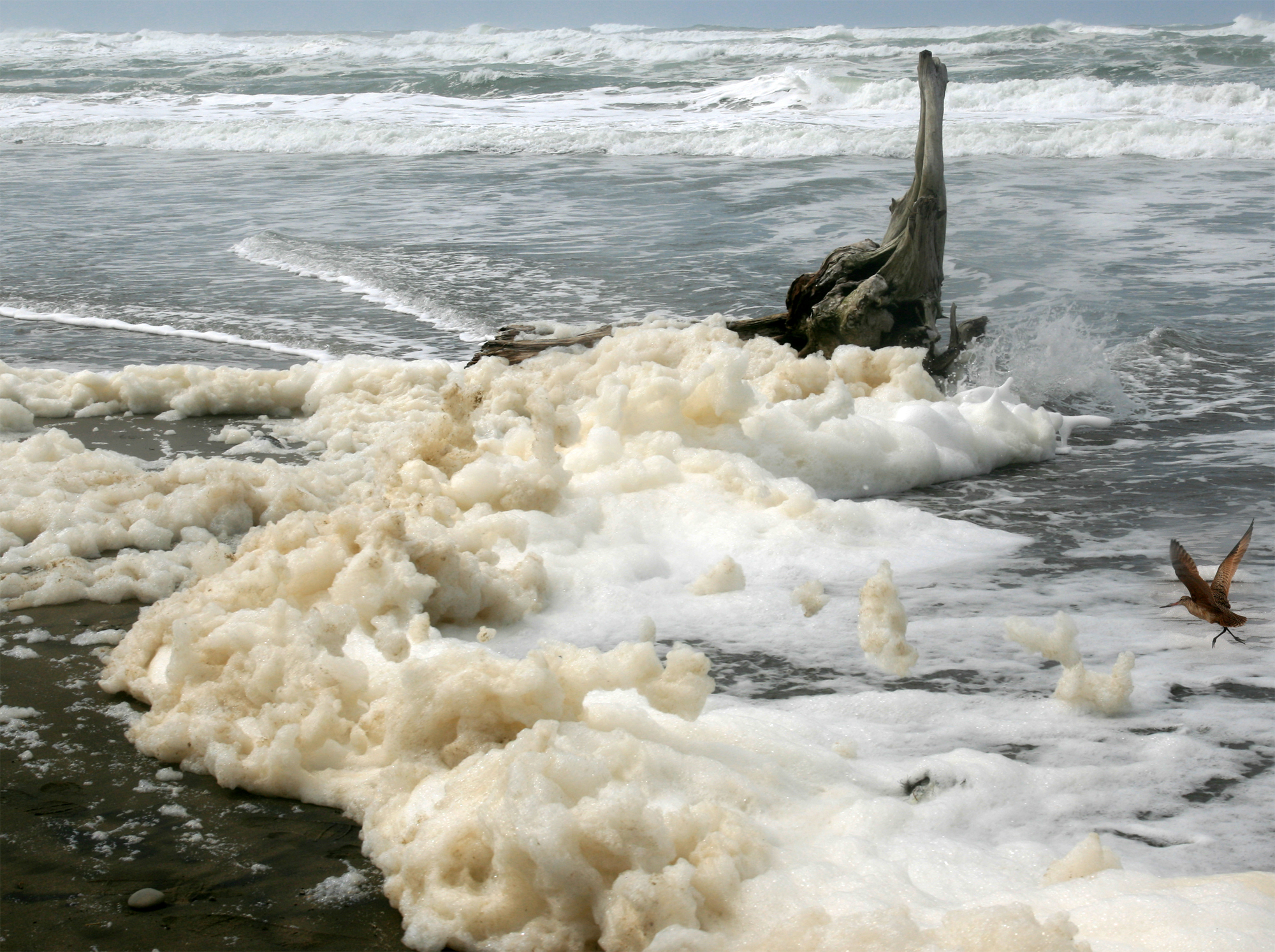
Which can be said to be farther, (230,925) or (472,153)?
(472,153)

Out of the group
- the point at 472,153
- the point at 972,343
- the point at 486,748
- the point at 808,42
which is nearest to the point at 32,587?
the point at 486,748

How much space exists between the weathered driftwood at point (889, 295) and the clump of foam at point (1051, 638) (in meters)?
3.19

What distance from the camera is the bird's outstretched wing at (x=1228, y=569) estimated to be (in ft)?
10.1

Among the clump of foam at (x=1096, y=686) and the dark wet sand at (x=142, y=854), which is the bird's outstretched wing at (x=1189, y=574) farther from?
the dark wet sand at (x=142, y=854)

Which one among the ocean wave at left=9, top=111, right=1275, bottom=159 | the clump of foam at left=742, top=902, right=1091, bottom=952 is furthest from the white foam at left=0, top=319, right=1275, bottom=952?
the ocean wave at left=9, top=111, right=1275, bottom=159

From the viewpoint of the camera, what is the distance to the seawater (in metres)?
2.13

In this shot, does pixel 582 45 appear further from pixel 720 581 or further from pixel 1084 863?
pixel 1084 863

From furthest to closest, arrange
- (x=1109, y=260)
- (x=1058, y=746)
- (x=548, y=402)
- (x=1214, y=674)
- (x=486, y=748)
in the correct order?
(x=1109, y=260) < (x=548, y=402) < (x=1214, y=674) < (x=1058, y=746) < (x=486, y=748)

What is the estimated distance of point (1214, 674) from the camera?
2980mm

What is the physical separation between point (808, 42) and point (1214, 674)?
4146 centimetres

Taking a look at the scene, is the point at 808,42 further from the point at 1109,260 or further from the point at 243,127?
the point at 1109,260

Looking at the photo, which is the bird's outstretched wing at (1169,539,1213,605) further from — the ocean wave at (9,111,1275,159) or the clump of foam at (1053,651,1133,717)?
the ocean wave at (9,111,1275,159)

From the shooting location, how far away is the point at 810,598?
3467 millimetres

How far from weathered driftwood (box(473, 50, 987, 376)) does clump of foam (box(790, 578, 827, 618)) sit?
9.27 feet
